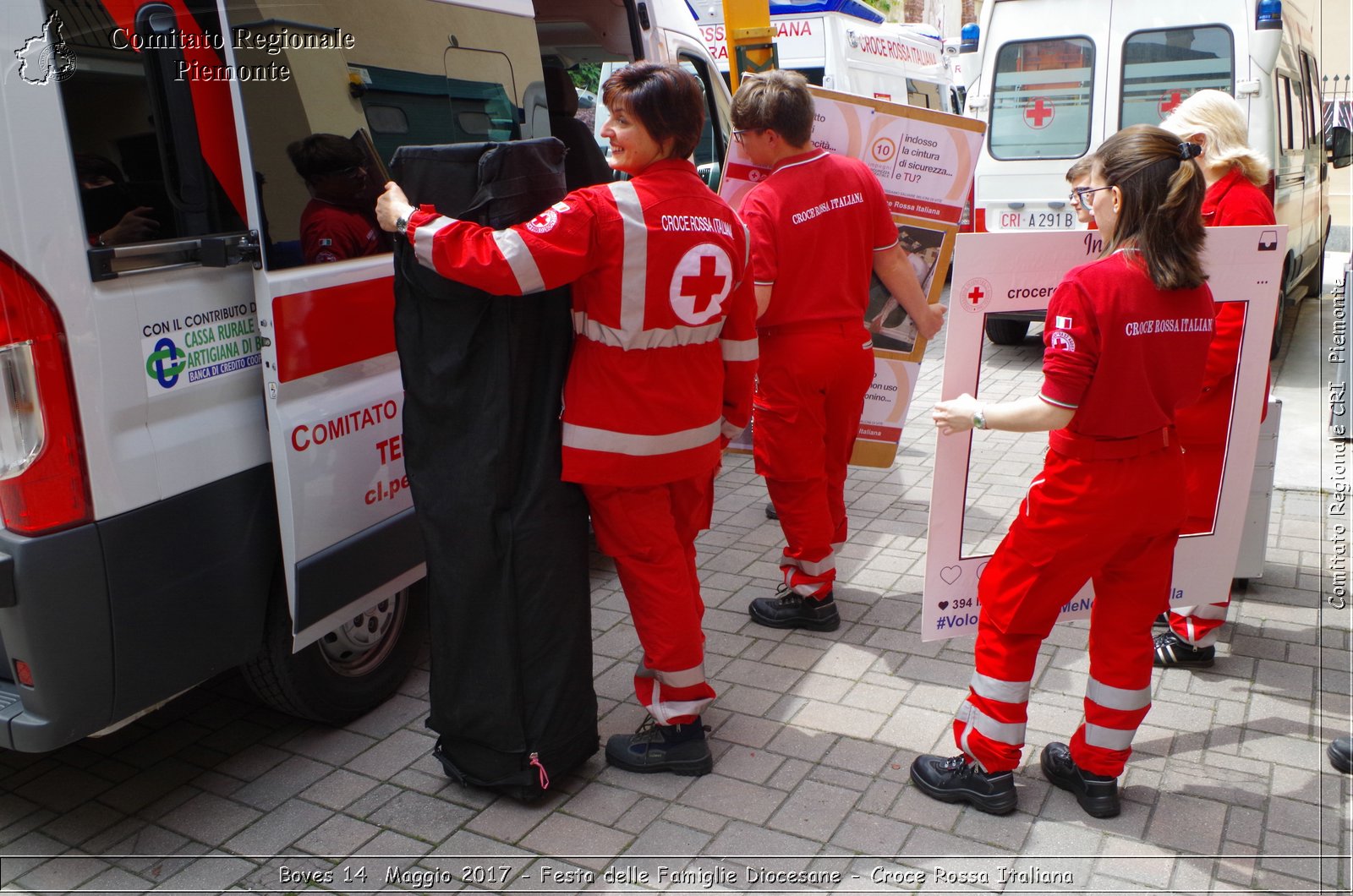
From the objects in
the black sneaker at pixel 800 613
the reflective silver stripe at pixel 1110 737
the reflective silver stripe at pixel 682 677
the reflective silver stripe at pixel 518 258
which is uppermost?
the reflective silver stripe at pixel 518 258

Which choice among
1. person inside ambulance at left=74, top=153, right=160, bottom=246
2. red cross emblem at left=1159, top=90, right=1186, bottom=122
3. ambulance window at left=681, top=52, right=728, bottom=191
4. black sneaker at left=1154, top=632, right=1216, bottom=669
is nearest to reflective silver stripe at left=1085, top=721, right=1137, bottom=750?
black sneaker at left=1154, top=632, right=1216, bottom=669

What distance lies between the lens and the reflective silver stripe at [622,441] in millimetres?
3051

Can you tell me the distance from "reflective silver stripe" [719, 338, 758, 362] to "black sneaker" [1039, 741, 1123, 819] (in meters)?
1.47

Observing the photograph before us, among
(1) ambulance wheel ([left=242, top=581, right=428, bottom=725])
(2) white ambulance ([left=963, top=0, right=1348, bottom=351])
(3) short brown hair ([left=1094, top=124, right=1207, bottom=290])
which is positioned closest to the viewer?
(3) short brown hair ([left=1094, top=124, right=1207, bottom=290])

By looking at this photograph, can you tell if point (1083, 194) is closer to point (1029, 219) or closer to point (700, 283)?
point (700, 283)

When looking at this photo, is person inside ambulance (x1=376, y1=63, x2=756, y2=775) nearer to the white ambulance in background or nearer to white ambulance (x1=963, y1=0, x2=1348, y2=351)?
white ambulance (x1=963, y1=0, x2=1348, y2=351)

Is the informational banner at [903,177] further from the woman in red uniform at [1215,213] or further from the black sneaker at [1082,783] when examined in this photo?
the black sneaker at [1082,783]

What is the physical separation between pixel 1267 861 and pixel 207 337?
308 centimetres

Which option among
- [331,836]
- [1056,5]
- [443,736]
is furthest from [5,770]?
[1056,5]

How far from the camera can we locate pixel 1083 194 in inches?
120

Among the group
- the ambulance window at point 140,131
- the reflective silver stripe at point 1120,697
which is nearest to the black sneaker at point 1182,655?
the reflective silver stripe at point 1120,697

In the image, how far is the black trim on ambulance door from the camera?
10.3 feet

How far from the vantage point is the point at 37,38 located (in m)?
2.42

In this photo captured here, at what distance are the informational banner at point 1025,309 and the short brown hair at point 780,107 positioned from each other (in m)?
1.17
